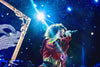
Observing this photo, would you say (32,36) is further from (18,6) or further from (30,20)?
(18,6)

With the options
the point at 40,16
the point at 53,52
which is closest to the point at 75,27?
the point at 40,16

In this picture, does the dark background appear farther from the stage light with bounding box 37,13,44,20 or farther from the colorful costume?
the colorful costume

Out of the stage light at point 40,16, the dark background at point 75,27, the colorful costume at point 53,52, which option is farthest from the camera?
the stage light at point 40,16

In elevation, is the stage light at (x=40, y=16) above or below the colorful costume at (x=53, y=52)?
above

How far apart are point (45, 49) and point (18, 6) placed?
147 centimetres

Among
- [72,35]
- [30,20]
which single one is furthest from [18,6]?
[72,35]

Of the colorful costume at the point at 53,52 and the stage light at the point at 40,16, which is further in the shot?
the stage light at the point at 40,16

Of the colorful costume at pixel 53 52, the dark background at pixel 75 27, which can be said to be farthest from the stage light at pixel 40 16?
the colorful costume at pixel 53 52

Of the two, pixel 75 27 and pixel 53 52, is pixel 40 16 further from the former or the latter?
pixel 53 52

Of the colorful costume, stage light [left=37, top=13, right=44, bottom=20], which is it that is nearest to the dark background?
stage light [left=37, top=13, right=44, bottom=20]

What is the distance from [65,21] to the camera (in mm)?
3336

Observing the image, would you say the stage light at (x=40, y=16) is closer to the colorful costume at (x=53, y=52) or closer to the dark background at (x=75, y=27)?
the dark background at (x=75, y=27)

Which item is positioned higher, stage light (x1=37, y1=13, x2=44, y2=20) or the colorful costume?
stage light (x1=37, y1=13, x2=44, y2=20)

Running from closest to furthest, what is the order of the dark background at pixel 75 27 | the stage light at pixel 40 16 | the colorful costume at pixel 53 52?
the colorful costume at pixel 53 52
the dark background at pixel 75 27
the stage light at pixel 40 16
